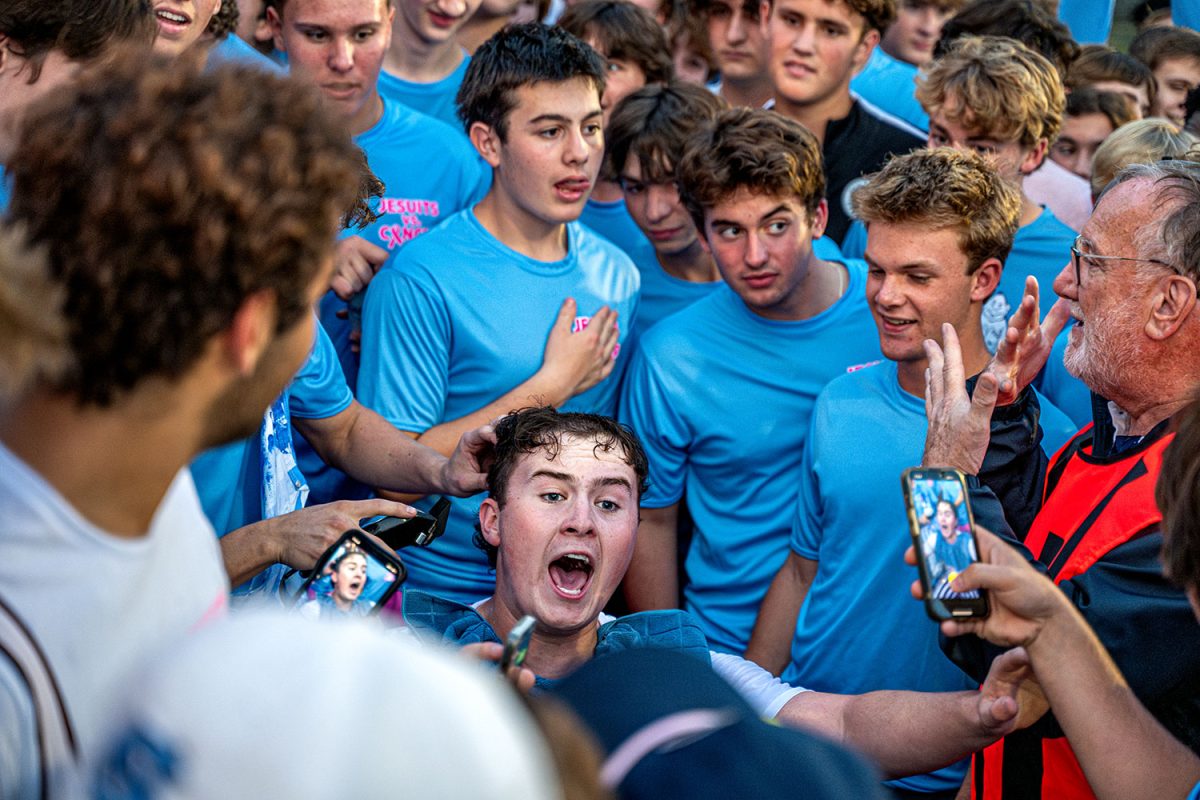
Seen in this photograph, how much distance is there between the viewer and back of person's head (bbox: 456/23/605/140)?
4.45 meters

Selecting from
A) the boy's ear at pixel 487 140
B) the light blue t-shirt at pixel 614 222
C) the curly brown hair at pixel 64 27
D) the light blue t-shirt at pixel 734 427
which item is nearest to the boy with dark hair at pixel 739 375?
the light blue t-shirt at pixel 734 427

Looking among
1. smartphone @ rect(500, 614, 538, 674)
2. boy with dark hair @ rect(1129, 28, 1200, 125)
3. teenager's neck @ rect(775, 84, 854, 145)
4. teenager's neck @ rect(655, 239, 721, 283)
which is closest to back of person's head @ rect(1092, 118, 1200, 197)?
teenager's neck @ rect(775, 84, 854, 145)

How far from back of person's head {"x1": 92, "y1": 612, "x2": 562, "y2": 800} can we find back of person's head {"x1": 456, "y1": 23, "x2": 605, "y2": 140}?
3.55 metres

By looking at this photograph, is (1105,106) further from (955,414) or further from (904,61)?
(955,414)

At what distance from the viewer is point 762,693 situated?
127 inches

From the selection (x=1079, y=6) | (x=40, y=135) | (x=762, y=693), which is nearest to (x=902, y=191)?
(x=762, y=693)

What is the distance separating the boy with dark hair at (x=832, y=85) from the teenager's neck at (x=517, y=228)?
145cm

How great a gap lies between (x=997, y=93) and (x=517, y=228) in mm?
1997

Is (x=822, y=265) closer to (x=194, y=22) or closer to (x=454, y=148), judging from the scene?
(x=454, y=148)

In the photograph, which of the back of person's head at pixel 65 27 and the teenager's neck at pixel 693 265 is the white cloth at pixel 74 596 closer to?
the back of person's head at pixel 65 27

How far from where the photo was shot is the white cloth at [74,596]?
136cm

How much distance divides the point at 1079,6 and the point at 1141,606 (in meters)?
6.31

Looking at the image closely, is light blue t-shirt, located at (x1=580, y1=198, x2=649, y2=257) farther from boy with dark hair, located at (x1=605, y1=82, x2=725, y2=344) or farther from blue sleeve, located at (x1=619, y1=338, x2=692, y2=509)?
blue sleeve, located at (x1=619, y1=338, x2=692, y2=509)

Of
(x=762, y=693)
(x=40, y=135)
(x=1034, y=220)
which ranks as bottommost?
(x=762, y=693)
